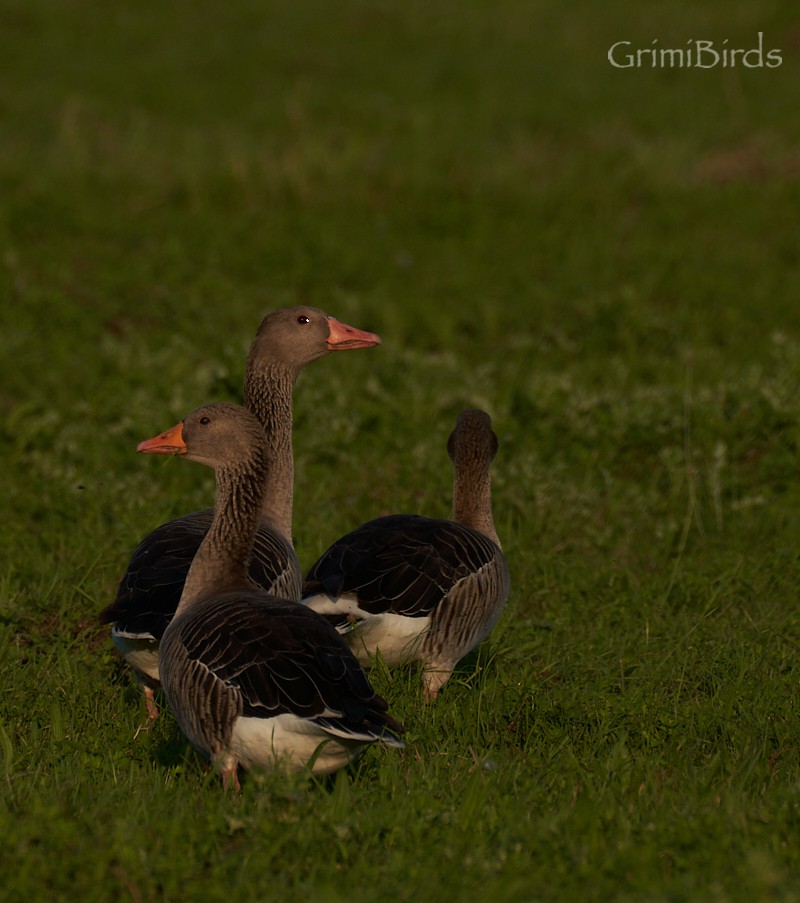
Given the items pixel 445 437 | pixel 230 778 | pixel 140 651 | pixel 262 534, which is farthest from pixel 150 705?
pixel 445 437

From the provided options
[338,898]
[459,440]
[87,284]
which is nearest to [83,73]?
[87,284]

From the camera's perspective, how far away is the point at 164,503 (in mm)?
8469

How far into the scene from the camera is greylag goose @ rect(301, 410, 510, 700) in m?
6.33

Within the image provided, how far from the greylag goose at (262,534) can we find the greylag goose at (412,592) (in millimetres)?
283

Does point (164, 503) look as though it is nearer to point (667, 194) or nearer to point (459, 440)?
point (459, 440)

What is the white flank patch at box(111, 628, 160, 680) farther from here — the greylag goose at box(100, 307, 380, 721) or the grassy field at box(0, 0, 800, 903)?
the grassy field at box(0, 0, 800, 903)

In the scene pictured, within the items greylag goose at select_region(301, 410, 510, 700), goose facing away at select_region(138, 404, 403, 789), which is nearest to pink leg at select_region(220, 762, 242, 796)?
goose facing away at select_region(138, 404, 403, 789)

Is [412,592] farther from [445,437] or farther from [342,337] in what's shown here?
[445,437]

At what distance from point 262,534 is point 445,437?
3235 mm

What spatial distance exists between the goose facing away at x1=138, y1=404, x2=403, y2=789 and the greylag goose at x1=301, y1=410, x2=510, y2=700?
33.2 inches

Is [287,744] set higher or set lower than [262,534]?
lower

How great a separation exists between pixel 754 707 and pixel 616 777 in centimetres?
110

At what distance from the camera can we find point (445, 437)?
9680 millimetres

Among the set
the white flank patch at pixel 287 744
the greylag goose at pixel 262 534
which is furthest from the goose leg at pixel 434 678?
the white flank patch at pixel 287 744
